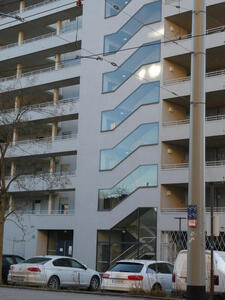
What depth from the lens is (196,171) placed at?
1360 centimetres

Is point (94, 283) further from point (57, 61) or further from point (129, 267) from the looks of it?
point (57, 61)

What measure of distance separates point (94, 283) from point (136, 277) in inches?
220

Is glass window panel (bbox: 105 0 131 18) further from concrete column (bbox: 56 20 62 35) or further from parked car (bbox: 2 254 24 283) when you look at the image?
parked car (bbox: 2 254 24 283)

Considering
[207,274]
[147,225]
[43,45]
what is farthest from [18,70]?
[207,274]

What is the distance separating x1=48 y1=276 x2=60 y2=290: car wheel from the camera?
2322 cm

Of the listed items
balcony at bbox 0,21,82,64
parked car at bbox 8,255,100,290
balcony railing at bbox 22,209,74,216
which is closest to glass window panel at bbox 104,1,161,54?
balcony at bbox 0,21,82,64

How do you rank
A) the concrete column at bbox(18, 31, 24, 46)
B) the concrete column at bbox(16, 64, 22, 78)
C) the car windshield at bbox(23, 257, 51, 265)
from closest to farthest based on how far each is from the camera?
1. the car windshield at bbox(23, 257, 51, 265)
2. the concrete column at bbox(16, 64, 22, 78)
3. the concrete column at bbox(18, 31, 24, 46)

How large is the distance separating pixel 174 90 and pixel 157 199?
763 cm

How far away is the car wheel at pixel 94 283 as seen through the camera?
83.8 ft

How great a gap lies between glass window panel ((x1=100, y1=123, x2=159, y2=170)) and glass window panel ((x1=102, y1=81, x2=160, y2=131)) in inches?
63.2

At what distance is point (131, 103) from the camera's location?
41.0 metres

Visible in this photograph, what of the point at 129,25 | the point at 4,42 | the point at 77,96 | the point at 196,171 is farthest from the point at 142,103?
the point at 196,171

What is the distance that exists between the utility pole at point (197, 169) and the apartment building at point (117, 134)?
19.1 m

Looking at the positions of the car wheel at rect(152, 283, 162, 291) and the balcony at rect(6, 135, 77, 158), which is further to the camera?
the balcony at rect(6, 135, 77, 158)
